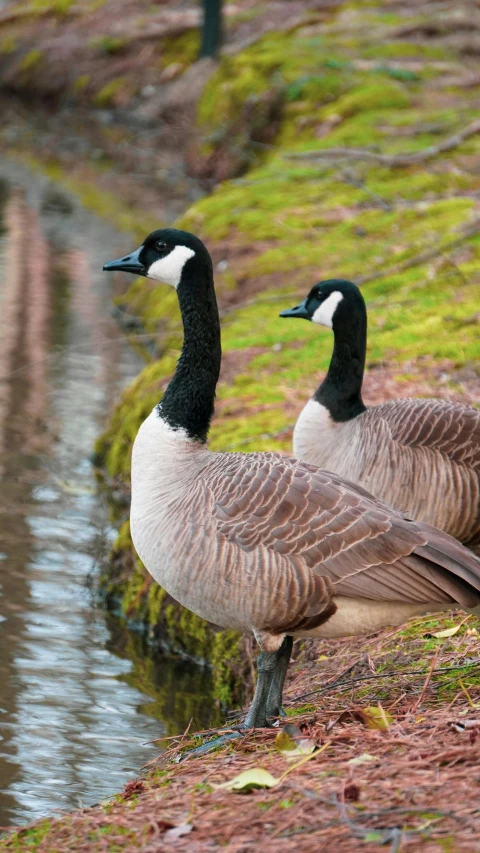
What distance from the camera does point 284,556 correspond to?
5.24 m

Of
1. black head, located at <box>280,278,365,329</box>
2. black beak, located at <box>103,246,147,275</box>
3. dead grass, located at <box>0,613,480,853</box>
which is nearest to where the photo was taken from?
dead grass, located at <box>0,613,480,853</box>

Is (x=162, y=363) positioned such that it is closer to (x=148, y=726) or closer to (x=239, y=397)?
(x=239, y=397)

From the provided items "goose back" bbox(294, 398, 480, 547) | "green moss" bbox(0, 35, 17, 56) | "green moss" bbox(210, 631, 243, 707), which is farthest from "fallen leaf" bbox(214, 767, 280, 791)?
"green moss" bbox(0, 35, 17, 56)

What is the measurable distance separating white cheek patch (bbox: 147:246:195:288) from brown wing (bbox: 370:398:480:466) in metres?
1.56

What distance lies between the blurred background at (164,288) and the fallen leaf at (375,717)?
2.04 metres

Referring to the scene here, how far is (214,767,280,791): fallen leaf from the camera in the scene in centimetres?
436

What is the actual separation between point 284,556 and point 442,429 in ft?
6.41

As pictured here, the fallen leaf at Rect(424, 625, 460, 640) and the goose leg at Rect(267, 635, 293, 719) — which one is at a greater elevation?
the goose leg at Rect(267, 635, 293, 719)

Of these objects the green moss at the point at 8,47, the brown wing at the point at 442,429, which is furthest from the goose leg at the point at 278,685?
the green moss at the point at 8,47

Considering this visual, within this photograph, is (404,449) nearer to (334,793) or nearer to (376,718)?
(376,718)

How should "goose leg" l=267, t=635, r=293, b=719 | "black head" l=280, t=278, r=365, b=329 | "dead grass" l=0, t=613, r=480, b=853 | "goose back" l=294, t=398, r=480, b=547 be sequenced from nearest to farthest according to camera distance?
1. "dead grass" l=0, t=613, r=480, b=853
2. "goose leg" l=267, t=635, r=293, b=719
3. "goose back" l=294, t=398, r=480, b=547
4. "black head" l=280, t=278, r=365, b=329

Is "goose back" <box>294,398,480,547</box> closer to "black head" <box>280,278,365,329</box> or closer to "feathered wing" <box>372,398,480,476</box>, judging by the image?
"feathered wing" <box>372,398,480,476</box>

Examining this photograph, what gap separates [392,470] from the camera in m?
6.89

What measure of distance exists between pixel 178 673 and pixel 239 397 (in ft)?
9.84
